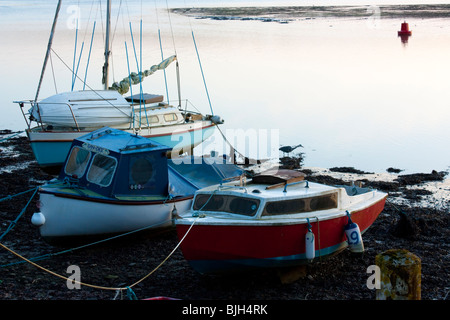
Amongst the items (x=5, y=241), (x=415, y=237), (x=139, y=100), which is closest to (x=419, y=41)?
(x=139, y=100)

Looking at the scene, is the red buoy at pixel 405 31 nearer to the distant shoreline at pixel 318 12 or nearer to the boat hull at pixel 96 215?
the distant shoreline at pixel 318 12

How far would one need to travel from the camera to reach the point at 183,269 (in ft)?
39.0

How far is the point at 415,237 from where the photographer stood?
13.7 meters

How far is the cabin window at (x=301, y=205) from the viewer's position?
422 inches

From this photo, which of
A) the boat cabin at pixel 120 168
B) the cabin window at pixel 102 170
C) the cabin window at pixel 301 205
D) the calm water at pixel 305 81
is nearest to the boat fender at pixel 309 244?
the cabin window at pixel 301 205

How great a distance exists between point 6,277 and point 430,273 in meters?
7.26

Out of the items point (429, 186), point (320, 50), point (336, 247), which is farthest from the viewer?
point (320, 50)

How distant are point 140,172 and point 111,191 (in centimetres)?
72

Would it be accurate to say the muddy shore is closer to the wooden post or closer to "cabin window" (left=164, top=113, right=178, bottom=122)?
the wooden post

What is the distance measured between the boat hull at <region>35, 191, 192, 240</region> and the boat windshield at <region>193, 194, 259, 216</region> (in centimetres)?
206

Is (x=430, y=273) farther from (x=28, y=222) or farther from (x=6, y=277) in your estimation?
(x=28, y=222)

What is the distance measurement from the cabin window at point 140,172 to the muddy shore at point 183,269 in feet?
3.52

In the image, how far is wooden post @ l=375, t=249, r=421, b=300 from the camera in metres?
7.75

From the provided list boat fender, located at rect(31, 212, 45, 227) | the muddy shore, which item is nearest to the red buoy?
the muddy shore
